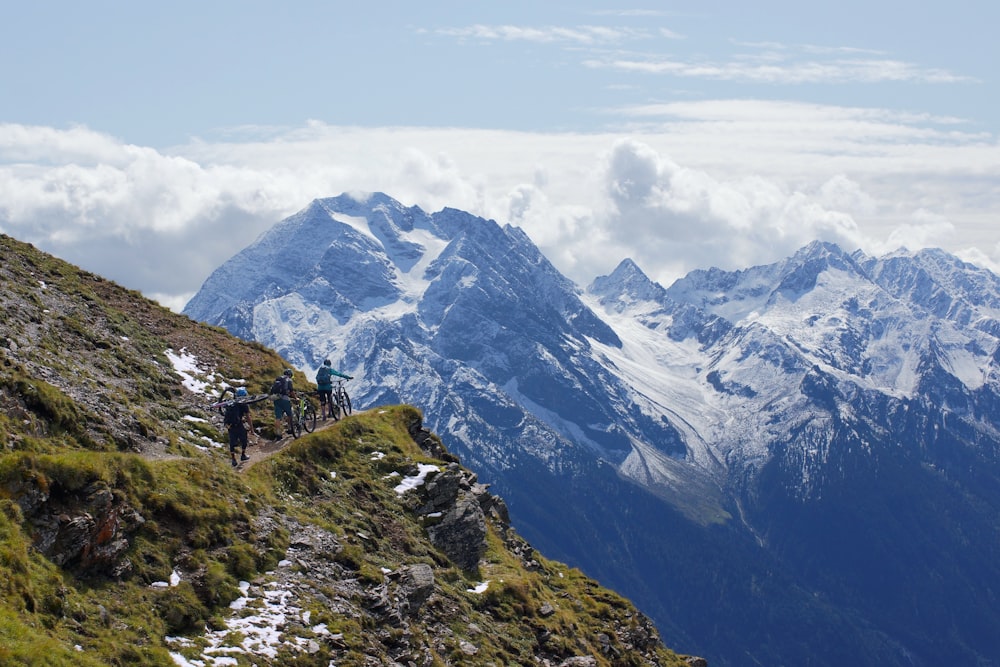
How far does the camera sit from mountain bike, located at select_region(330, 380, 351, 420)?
63.3 metres

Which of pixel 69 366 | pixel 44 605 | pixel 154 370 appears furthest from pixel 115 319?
pixel 44 605

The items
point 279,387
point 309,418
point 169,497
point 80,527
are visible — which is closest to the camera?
point 80,527

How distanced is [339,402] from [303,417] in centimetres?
723

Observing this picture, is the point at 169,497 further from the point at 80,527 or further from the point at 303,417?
the point at 303,417

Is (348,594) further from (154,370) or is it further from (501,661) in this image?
(154,370)

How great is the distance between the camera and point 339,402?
65312 millimetres

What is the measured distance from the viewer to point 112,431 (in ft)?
142

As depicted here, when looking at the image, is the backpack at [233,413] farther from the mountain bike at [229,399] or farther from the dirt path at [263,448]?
the dirt path at [263,448]

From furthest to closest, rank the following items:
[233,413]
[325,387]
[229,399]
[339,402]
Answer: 1. [339,402]
2. [325,387]
3. [229,399]
4. [233,413]

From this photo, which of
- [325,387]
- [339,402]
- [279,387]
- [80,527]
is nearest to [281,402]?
[279,387]

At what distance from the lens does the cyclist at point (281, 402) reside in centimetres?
5478

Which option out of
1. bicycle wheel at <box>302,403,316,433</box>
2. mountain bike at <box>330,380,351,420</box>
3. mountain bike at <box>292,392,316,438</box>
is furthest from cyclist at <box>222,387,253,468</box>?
mountain bike at <box>330,380,351,420</box>

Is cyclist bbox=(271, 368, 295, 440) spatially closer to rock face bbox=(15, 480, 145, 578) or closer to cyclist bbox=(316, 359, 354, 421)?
cyclist bbox=(316, 359, 354, 421)

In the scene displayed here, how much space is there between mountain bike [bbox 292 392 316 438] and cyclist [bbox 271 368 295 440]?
0.34m
